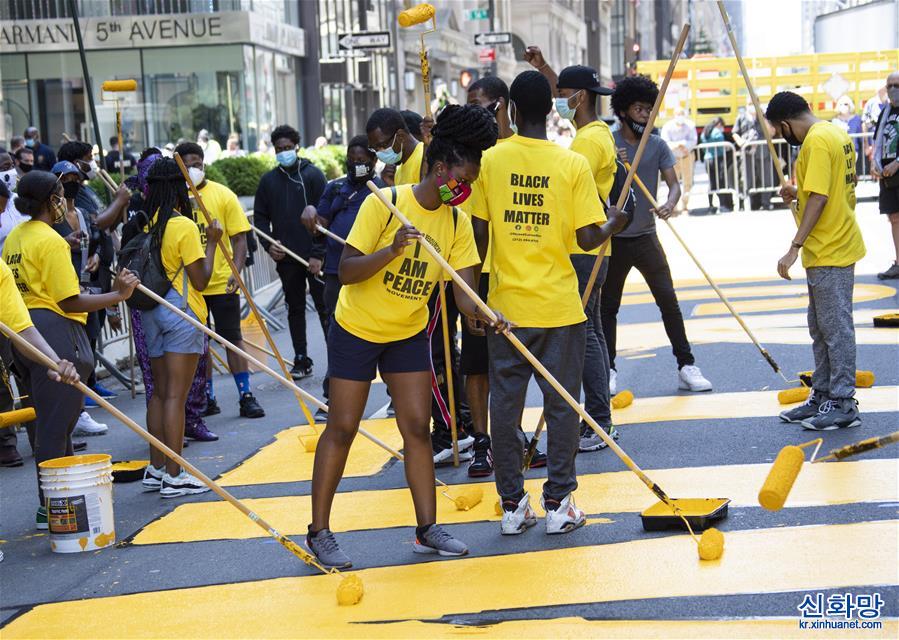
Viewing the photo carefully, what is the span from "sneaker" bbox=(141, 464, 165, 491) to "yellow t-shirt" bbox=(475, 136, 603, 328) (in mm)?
2800

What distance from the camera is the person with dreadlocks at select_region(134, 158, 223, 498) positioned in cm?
745

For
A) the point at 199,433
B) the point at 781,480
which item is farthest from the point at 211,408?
the point at 781,480

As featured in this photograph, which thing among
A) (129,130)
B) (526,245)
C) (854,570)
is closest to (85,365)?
(526,245)

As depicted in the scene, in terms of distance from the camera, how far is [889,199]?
13.8 m

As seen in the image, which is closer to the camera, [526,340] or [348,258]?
[348,258]

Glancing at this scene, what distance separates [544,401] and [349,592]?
138 centimetres

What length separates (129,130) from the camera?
2753cm

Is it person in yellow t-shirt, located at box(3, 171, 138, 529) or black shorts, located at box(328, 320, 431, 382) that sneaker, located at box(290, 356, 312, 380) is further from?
black shorts, located at box(328, 320, 431, 382)

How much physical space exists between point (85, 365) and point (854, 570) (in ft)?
13.9

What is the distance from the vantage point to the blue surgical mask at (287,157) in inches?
430

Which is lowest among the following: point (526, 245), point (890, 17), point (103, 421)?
point (103, 421)

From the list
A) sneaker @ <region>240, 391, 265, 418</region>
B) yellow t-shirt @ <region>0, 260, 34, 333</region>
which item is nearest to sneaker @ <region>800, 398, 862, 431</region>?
sneaker @ <region>240, 391, 265, 418</region>

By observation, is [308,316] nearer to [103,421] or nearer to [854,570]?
[103,421]

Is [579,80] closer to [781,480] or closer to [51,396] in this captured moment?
[781,480]
